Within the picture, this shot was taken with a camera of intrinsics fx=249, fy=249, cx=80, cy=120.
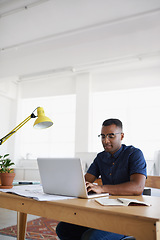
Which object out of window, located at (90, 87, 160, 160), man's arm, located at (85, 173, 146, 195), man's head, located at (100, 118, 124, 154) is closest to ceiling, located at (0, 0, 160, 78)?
window, located at (90, 87, 160, 160)

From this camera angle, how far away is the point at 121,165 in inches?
67.8

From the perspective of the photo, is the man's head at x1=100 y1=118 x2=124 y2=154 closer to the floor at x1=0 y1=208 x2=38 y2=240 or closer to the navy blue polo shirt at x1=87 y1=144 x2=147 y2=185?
the navy blue polo shirt at x1=87 y1=144 x2=147 y2=185

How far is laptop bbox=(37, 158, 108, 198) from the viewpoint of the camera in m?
1.23

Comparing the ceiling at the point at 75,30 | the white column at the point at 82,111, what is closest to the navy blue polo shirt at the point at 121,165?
the ceiling at the point at 75,30

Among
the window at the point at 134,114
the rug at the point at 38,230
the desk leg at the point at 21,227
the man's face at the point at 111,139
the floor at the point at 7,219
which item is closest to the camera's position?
the man's face at the point at 111,139

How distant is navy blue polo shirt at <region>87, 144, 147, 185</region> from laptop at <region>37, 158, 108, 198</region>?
34 cm

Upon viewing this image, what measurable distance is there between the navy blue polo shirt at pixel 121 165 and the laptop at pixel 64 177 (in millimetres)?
345

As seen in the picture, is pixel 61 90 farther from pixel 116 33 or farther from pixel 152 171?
pixel 152 171

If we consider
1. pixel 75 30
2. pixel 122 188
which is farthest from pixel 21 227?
pixel 75 30

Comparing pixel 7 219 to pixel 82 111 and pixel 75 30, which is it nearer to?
pixel 75 30

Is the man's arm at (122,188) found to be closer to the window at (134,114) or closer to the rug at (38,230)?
the rug at (38,230)

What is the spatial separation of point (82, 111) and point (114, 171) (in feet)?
18.0

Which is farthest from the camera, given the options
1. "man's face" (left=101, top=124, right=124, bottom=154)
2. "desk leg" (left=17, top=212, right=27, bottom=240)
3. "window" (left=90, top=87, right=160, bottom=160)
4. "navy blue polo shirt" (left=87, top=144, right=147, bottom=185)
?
"window" (left=90, top=87, right=160, bottom=160)

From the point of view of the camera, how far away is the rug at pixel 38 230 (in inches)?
105
